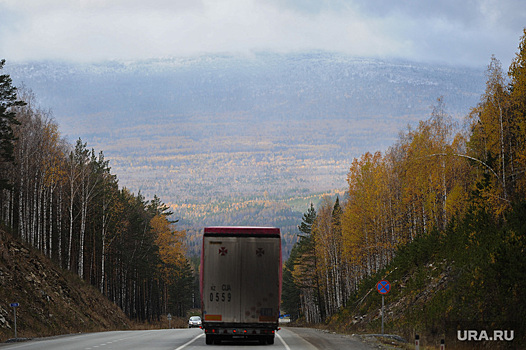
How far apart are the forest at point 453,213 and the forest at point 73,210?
20.7 m

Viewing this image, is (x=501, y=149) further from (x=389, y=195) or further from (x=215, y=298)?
(x=389, y=195)

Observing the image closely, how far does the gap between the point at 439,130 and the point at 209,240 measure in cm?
3671

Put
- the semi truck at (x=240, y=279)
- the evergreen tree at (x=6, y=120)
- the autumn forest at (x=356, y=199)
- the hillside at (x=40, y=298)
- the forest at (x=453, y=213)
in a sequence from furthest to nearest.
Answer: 1. the evergreen tree at (x=6, y=120)
2. the hillside at (x=40, y=298)
3. the autumn forest at (x=356, y=199)
4. the forest at (x=453, y=213)
5. the semi truck at (x=240, y=279)

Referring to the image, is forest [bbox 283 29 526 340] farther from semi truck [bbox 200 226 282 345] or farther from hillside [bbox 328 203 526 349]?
semi truck [bbox 200 226 282 345]

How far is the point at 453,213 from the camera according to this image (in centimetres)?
4619

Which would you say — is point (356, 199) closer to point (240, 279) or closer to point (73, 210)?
point (73, 210)

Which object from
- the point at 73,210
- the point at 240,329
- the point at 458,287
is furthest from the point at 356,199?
the point at 240,329

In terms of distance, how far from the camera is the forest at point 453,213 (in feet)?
79.7

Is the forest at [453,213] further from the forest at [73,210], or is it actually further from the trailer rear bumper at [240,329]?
the forest at [73,210]

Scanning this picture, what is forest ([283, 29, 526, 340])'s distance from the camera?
2430 centimetres

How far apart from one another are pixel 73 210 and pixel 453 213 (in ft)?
119

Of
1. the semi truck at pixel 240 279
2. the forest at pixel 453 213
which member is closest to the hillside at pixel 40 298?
the semi truck at pixel 240 279

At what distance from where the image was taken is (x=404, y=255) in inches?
1734

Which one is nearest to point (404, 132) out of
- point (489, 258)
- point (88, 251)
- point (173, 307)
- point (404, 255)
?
point (404, 255)
